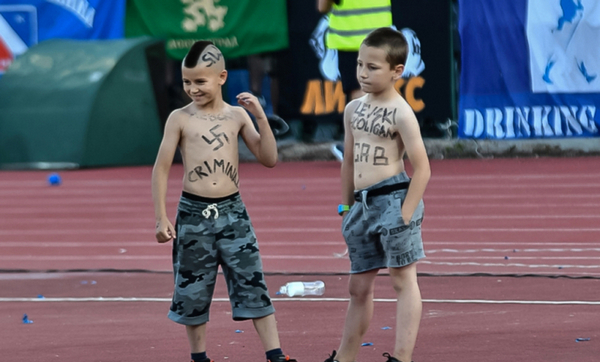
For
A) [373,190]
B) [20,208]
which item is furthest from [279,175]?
[373,190]

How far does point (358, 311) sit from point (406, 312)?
0.80ft

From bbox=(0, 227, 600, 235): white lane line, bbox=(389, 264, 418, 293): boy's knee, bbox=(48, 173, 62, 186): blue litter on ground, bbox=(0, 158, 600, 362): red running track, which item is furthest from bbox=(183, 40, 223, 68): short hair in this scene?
bbox=(48, 173, 62, 186): blue litter on ground

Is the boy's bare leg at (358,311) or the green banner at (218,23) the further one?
the green banner at (218,23)

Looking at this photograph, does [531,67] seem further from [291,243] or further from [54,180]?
[291,243]

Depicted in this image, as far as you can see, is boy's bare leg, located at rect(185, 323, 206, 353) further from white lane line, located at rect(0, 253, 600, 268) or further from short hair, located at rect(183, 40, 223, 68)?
white lane line, located at rect(0, 253, 600, 268)

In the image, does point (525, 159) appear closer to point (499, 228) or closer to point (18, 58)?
point (499, 228)

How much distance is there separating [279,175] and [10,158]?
436cm

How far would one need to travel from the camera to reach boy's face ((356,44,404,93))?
4.19 metres

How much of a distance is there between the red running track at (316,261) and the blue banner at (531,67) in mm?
797

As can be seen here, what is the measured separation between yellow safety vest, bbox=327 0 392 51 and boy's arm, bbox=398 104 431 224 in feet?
21.0

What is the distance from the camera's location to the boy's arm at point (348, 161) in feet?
14.3

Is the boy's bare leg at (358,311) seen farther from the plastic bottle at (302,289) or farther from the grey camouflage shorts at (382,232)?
the plastic bottle at (302,289)

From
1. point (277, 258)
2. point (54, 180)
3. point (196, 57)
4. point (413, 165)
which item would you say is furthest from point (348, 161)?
point (54, 180)

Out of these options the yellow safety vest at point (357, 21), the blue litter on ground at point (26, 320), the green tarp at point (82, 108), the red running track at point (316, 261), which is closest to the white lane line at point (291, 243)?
the red running track at point (316, 261)
